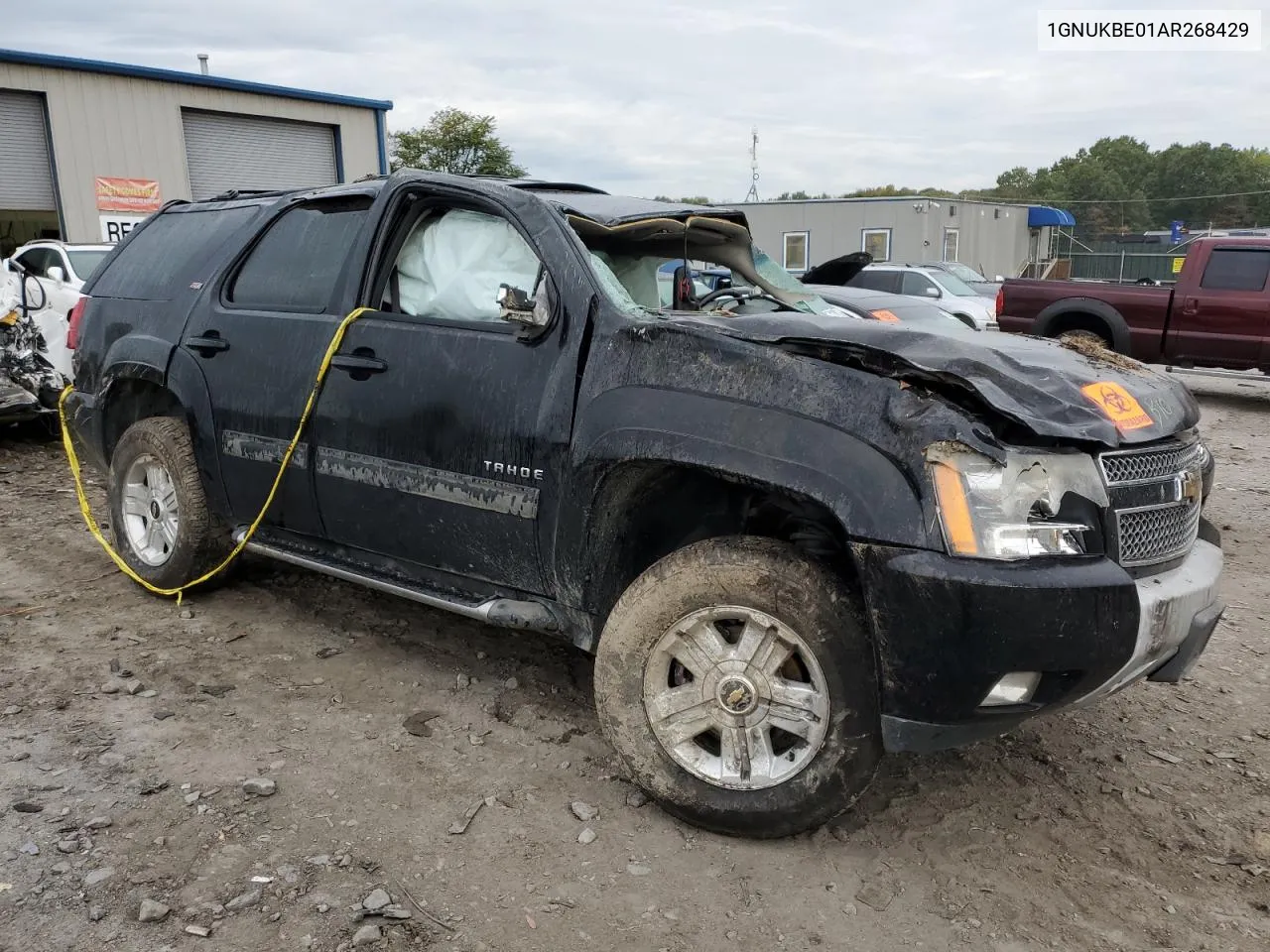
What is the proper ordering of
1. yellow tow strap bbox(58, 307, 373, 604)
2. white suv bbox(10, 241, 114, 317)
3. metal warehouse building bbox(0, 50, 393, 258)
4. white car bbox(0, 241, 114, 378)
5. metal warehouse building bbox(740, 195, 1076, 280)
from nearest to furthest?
yellow tow strap bbox(58, 307, 373, 604), white car bbox(0, 241, 114, 378), white suv bbox(10, 241, 114, 317), metal warehouse building bbox(0, 50, 393, 258), metal warehouse building bbox(740, 195, 1076, 280)

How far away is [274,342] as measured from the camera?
13.1 feet

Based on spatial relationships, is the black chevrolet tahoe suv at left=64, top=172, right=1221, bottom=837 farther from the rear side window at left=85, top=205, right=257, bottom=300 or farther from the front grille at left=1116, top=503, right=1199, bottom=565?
the rear side window at left=85, top=205, right=257, bottom=300

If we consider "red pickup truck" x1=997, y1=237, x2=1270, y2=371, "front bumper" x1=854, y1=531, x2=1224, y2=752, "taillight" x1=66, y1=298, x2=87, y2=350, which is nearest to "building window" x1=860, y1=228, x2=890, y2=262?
"red pickup truck" x1=997, y1=237, x2=1270, y2=371

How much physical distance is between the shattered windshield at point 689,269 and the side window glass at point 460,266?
27cm

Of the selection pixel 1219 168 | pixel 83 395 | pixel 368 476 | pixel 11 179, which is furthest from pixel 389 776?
pixel 1219 168

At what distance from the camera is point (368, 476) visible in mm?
3664

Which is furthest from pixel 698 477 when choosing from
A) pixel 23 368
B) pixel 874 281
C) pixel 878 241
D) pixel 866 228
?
pixel 878 241

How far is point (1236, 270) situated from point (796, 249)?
20561mm

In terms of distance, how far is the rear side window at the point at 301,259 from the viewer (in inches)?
155

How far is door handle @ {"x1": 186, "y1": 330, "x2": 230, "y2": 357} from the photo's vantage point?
4.18 m

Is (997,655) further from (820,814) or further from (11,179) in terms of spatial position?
(11,179)

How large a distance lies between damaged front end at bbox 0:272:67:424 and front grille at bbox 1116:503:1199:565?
7656 mm

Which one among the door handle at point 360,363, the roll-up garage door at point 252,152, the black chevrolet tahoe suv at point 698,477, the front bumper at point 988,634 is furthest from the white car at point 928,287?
the front bumper at point 988,634

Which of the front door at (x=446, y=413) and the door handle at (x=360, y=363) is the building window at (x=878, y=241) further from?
the door handle at (x=360, y=363)
